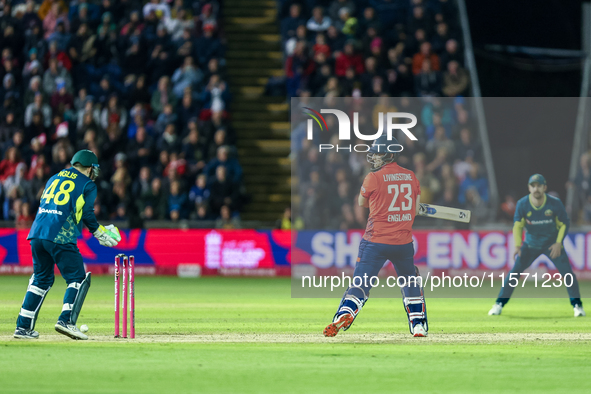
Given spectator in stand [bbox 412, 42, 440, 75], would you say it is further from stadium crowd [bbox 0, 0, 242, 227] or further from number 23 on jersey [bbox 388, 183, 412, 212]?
number 23 on jersey [bbox 388, 183, 412, 212]

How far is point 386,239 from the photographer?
11234 mm

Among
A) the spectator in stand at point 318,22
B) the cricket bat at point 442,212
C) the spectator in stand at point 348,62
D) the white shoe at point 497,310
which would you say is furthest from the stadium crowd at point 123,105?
the cricket bat at point 442,212

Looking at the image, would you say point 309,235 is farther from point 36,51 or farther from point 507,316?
point 36,51

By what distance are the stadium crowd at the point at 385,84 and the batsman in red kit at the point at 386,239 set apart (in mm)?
7657

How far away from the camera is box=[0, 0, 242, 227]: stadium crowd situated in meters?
22.6

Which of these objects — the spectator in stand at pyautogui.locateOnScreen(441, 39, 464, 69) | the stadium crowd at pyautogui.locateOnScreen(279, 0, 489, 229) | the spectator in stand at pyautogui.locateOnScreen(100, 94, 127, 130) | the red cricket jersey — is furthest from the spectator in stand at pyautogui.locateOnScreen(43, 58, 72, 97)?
the red cricket jersey

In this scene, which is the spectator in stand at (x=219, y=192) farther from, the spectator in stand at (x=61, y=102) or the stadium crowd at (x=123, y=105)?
the spectator in stand at (x=61, y=102)

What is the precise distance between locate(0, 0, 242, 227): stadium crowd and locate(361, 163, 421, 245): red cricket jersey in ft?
35.4

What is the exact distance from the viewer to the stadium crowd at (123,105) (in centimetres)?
2264

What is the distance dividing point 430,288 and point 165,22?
11421 millimetres

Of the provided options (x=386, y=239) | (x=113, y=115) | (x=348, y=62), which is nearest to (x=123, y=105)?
(x=113, y=115)

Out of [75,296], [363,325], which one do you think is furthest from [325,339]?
[75,296]

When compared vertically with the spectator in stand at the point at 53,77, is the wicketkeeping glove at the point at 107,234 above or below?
below

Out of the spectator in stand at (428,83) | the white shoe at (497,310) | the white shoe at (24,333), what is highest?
the spectator in stand at (428,83)
